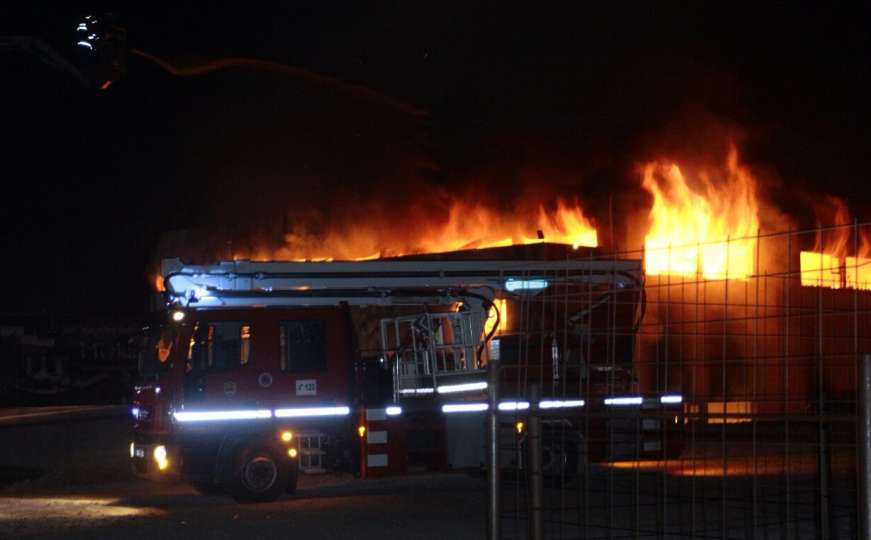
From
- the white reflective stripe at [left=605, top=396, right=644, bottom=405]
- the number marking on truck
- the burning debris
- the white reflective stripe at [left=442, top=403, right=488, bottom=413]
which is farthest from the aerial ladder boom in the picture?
the burning debris

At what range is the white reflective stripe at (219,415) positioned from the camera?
46.2ft

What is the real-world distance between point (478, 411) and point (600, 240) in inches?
672

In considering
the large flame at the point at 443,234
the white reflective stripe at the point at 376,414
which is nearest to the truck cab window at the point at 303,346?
the white reflective stripe at the point at 376,414

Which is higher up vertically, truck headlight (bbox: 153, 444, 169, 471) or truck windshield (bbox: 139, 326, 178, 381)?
truck windshield (bbox: 139, 326, 178, 381)

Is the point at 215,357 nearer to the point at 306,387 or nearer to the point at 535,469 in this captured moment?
the point at 306,387

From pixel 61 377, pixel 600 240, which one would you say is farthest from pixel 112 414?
pixel 61 377

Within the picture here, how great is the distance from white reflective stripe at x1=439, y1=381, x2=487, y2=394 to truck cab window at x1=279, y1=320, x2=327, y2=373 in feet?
5.48

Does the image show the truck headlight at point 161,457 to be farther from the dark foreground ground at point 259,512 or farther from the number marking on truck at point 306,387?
the number marking on truck at point 306,387

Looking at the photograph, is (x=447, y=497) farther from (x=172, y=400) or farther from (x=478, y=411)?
(x=172, y=400)

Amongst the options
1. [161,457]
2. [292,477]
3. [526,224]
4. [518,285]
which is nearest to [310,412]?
[292,477]

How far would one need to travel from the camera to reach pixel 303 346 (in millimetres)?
14648

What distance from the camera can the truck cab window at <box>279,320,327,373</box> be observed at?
14562mm

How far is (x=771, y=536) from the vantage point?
456 inches

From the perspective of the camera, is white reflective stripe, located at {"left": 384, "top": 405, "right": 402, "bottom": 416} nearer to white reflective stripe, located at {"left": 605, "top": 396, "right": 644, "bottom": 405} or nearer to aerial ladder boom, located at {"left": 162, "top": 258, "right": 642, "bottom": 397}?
aerial ladder boom, located at {"left": 162, "top": 258, "right": 642, "bottom": 397}
